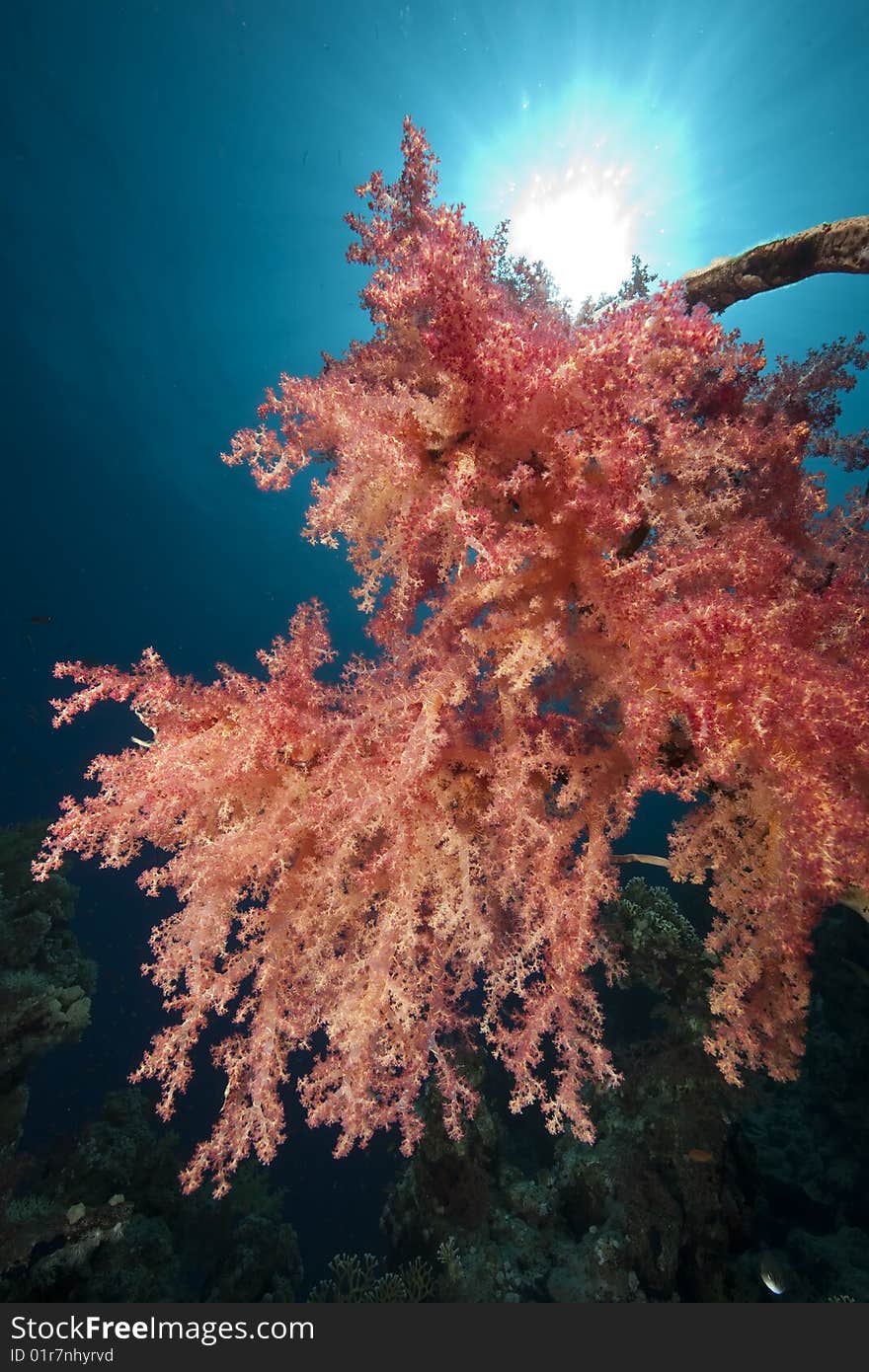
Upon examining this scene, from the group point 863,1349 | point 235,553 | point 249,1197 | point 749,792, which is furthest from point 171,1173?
point 235,553

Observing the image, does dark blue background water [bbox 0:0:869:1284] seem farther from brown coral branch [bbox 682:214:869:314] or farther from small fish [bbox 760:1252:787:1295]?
brown coral branch [bbox 682:214:869:314]

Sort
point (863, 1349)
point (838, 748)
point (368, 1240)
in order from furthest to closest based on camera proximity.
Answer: point (368, 1240) → point (863, 1349) → point (838, 748)

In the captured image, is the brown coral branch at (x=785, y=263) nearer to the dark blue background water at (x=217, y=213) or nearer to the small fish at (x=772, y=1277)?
the small fish at (x=772, y=1277)

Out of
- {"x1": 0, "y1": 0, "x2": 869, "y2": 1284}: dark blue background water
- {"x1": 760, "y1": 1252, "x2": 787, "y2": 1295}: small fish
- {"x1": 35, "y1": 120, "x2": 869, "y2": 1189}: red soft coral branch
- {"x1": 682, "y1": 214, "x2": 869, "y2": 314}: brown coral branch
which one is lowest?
{"x1": 760, "y1": 1252, "x2": 787, "y2": 1295}: small fish

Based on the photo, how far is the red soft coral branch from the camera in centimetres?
229

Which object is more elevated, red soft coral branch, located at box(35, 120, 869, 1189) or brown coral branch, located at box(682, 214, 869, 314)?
brown coral branch, located at box(682, 214, 869, 314)

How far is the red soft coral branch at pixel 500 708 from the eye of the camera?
2.29m

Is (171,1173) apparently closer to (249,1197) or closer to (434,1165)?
(249,1197)

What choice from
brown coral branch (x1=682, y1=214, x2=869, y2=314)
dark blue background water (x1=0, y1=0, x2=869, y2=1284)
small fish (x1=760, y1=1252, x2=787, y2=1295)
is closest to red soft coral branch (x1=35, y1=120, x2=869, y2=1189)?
brown coral branch (x1=682, y1=214, x2=869, y2=314)

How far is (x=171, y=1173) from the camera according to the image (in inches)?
366

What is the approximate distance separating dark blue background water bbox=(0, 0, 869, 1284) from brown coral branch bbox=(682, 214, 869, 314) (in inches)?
576

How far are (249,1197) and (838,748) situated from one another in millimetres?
14577

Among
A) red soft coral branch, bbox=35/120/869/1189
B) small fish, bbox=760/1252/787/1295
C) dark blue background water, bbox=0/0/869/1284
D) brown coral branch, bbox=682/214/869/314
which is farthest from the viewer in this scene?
dark blue background water, bbox=0/0/869/1284

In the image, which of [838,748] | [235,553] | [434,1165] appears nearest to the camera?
[838,748]
